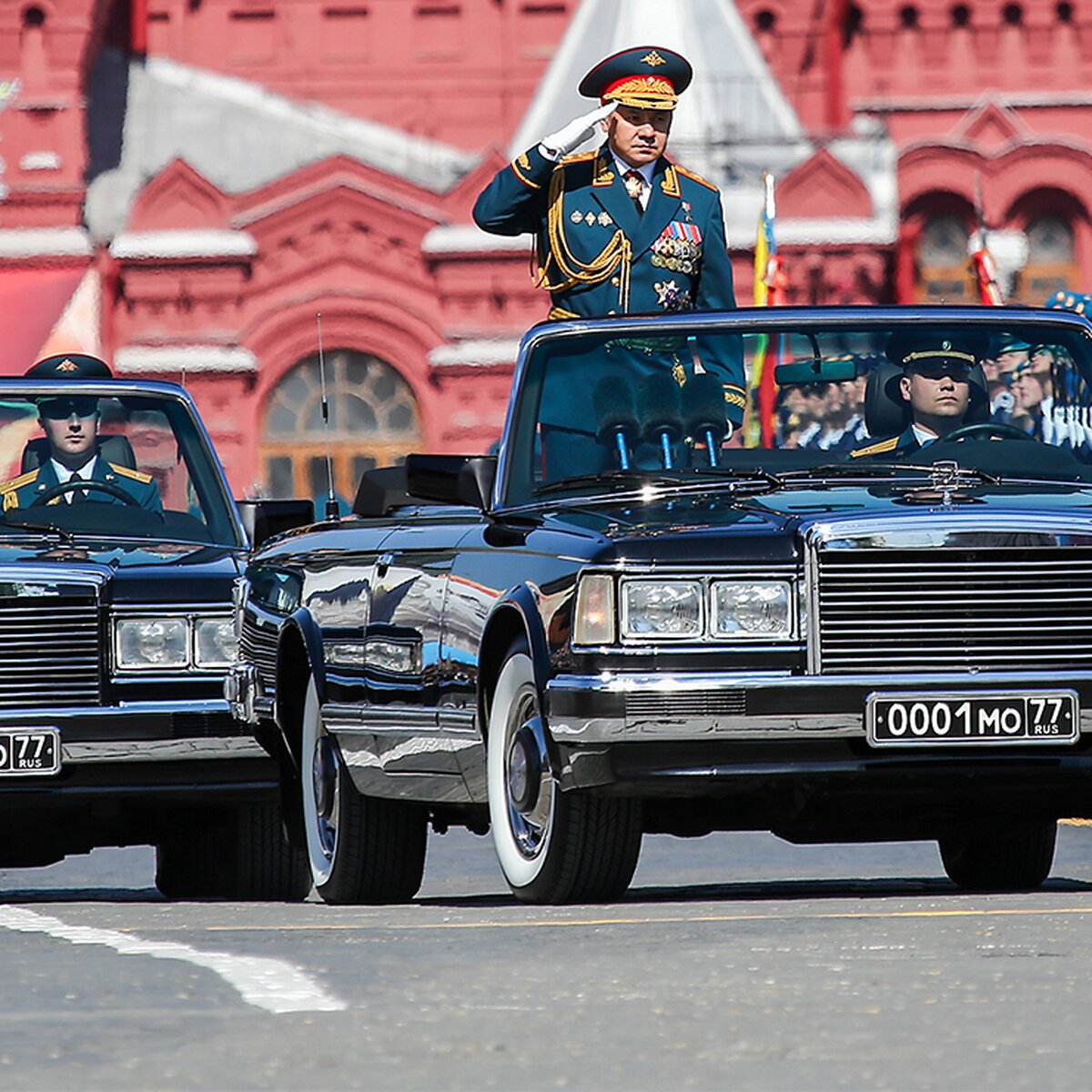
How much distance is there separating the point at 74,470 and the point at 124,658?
1.21 metres

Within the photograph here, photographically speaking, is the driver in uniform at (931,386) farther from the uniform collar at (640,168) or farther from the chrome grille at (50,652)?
the chrome grille at (50,652)

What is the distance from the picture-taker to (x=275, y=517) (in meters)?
11.1

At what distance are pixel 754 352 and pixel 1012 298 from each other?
3347cm

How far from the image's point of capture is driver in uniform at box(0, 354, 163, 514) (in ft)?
37.1

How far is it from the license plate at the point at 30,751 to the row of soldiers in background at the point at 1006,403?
247 centimetres

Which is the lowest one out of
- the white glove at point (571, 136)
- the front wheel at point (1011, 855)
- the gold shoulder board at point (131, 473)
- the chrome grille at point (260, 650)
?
the front wheel at point (1011, 855)

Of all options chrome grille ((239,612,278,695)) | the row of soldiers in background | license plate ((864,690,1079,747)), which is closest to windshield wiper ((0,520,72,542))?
chrome grille ((239,612,278,695))

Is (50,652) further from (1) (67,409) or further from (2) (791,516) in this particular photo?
(2) (791,516)

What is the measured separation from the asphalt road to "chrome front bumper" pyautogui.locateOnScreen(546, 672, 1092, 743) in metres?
0.43

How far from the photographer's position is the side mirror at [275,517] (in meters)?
11.1

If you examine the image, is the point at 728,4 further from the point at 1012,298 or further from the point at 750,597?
the point at 750,597

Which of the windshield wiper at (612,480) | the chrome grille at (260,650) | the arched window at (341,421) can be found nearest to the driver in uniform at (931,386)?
the windshield wiper at (612,480)

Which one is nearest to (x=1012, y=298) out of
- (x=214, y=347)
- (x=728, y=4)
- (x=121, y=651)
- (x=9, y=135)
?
(x=728, y=4)

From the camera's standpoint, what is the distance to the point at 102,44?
4344 cm
